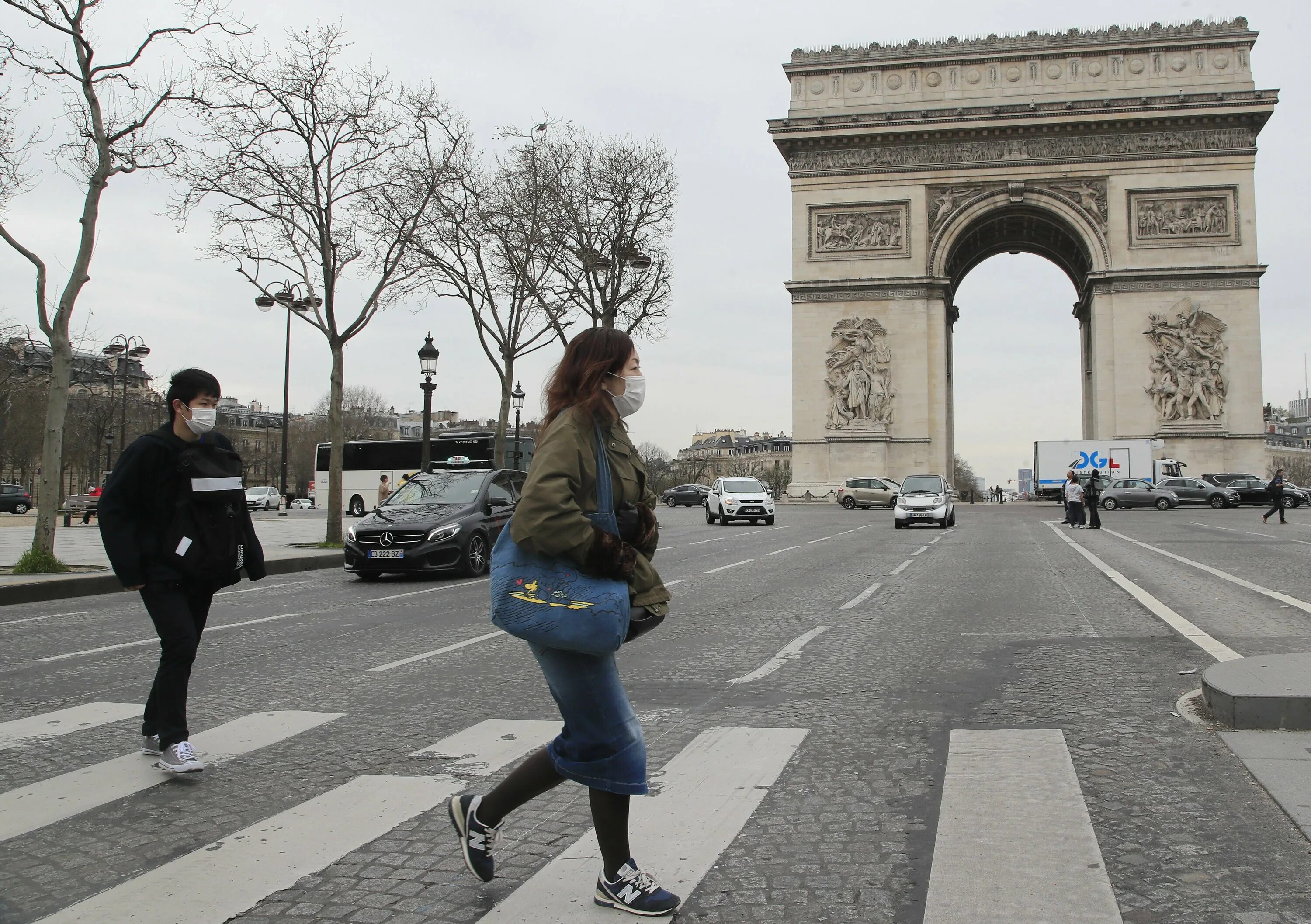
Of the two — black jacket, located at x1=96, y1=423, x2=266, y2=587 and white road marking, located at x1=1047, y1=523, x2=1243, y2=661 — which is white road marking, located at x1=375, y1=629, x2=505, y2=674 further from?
white road marking, located at x1=1047, y1=523, x2=1243, y2=661

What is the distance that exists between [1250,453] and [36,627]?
152ft

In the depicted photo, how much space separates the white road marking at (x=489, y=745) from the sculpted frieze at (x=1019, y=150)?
155ft

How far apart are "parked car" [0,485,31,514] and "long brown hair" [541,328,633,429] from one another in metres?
57.6

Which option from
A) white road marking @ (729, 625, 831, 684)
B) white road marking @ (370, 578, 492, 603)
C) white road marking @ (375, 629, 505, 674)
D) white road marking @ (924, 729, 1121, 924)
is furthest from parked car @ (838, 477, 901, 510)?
white road marking @ (924, 729, 1121, 924)

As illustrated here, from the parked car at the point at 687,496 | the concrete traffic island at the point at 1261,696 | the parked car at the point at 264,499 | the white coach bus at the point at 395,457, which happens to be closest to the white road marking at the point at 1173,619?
the concrete traffic island at the point at 1261,696

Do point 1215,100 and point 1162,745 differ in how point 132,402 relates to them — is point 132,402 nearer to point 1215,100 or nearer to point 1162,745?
point 1215,100

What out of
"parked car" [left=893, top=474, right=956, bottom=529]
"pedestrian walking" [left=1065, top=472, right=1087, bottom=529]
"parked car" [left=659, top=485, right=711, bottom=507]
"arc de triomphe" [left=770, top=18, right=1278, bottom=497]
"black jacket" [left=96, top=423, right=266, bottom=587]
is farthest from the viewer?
"parked car" [left=659, top=485, right=711, bottom=507]

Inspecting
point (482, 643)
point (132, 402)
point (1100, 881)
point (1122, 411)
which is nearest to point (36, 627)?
point (482, 643)

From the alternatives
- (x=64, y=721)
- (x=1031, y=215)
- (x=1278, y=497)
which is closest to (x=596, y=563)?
(x=64, y=721)

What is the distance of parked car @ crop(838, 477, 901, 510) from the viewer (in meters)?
46.9

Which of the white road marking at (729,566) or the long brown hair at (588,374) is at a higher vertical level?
the long brown hair at (588,374)

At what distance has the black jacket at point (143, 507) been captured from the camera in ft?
16.5

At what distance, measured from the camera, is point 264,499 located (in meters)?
61.1

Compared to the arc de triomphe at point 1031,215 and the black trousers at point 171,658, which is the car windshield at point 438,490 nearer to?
the black trousers at point 171,658
